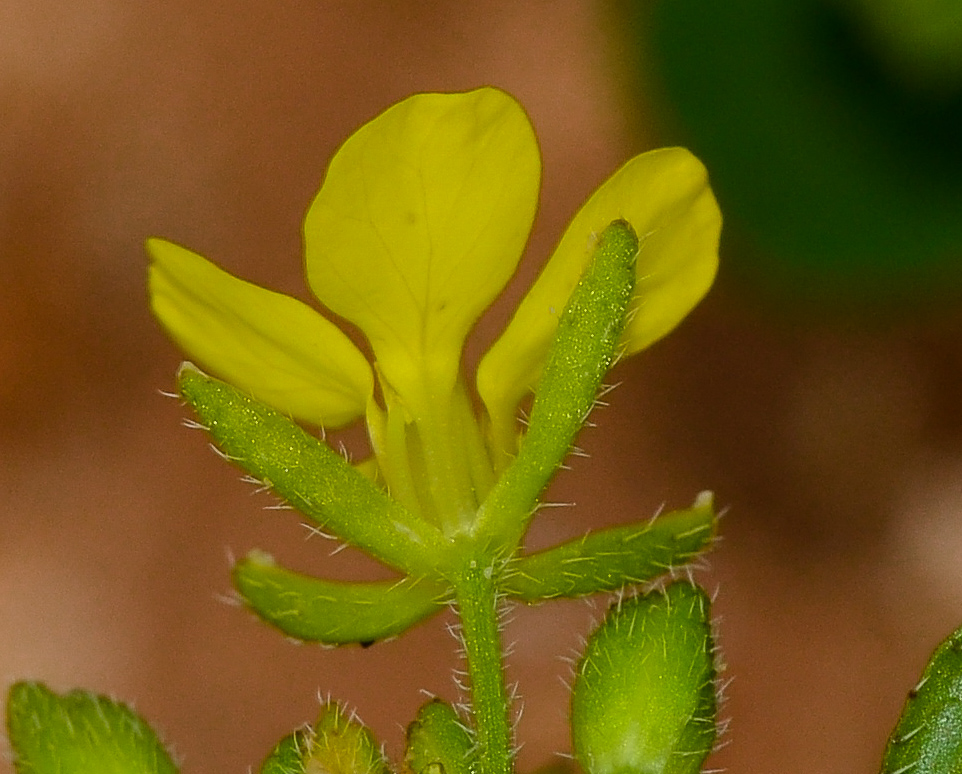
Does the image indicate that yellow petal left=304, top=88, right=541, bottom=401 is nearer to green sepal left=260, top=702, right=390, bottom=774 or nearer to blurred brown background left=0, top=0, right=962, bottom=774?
green sepal left=260, top=702, right=390, bottom=774

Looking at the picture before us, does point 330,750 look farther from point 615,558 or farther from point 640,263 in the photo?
point 640,263

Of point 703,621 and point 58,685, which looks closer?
point 703,621

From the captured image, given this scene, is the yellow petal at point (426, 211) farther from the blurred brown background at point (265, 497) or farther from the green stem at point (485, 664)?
the blurred brown background at point (265, 497)

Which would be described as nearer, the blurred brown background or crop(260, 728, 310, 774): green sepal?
crop(260, 728, 310, 774): green sepal

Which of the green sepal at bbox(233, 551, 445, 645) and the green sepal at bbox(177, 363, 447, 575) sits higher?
the green sepal at bbox(177, 363, 447, 575)

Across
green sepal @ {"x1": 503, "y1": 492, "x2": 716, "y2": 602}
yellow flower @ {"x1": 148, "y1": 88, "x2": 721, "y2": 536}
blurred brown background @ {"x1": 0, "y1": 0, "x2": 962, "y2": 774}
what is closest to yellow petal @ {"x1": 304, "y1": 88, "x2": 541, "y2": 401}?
yellow flower @ {"x1": 148, "y1": 88, "x2": 721, "y2": 536}

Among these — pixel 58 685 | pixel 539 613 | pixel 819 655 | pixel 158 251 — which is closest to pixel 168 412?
pixel 58 685

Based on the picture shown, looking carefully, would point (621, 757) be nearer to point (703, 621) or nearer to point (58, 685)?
point (703, 621)
